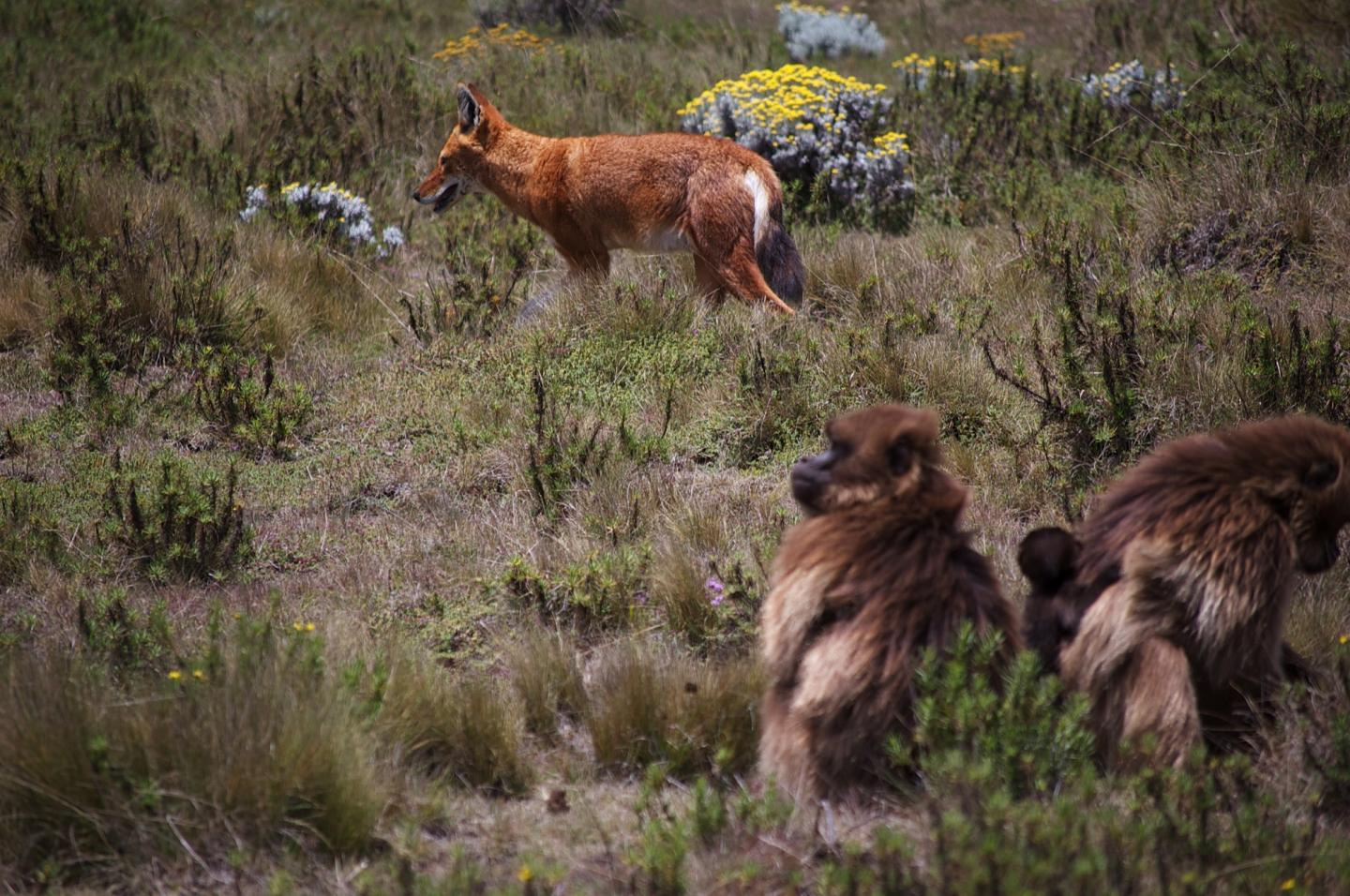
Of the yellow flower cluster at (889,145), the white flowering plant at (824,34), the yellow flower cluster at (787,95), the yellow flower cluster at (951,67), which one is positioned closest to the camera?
the yellow flower cluster at (889,145)

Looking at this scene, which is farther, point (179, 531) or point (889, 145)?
point (889, 145)

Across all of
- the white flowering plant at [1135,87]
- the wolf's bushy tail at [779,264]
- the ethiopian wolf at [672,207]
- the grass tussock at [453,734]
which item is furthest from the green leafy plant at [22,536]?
the white flowering plant at [1135,87]

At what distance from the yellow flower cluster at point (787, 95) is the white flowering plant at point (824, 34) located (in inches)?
202

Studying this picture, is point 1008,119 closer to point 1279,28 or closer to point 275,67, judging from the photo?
point 1279,28

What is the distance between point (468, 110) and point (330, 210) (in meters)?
1.33

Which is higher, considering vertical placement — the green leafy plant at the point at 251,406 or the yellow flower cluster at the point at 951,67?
the yellow flower cluster at the point at 951,67

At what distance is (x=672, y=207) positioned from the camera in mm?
8438

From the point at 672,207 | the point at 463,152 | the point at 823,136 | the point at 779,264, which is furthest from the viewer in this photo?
the point at 823,136

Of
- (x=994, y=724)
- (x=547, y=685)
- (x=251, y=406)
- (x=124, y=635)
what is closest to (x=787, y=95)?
(x=251, y=406)

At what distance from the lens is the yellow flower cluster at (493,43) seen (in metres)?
14.3

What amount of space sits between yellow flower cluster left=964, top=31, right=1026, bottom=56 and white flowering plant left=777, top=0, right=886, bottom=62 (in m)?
1.31

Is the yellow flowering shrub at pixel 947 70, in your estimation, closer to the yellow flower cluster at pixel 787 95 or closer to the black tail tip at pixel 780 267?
the yellow flower cluster at pixel 787 95

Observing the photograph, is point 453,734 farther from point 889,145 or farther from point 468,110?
point 889,145

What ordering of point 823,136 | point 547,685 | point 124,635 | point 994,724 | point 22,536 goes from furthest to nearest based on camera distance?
point 823,136, point 22,536, point 124,635, point 547,685, point 994,724
